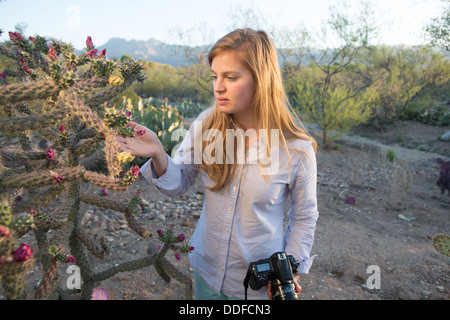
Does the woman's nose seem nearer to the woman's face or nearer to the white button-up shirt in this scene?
the woman's face

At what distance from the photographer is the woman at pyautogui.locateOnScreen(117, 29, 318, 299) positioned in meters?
1.48

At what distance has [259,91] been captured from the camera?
58.9 inches

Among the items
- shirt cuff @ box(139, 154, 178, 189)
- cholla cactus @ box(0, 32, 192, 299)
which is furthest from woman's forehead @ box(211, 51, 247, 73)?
shirt cuff @ box(139, 154, 178, 189)

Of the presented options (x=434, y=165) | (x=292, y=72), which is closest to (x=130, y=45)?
(x=292, y=72)

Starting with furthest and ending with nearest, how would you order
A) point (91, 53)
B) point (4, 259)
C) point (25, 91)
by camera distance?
point (91, 53) < point (25, 91) < point (4, 259)

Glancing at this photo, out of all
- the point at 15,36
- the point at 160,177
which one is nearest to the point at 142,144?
the point at 160,177

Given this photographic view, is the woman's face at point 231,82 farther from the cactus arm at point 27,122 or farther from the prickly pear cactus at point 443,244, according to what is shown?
the prickly pear cactus at point 443,244

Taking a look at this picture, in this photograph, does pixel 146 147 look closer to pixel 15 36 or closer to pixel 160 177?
pixel 160 177

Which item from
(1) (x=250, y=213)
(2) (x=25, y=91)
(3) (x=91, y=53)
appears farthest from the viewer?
(1) (x=250, y=213)

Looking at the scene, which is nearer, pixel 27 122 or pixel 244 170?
pixel 27 122

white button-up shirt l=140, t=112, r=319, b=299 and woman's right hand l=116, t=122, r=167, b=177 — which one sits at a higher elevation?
woman's right hand l=116, t=122, r=167, b=177

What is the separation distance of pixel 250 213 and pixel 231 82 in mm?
628

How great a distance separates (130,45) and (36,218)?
424 feet

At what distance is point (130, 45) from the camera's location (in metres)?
118
